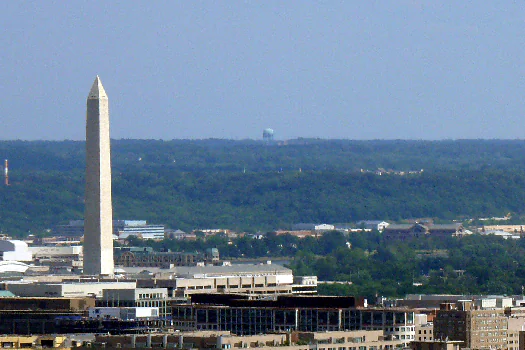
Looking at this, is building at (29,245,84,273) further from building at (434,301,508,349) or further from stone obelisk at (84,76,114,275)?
building at (434,301,508,349)

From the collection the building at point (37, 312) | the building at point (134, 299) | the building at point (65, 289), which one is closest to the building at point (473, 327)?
the building at point (134, 299)

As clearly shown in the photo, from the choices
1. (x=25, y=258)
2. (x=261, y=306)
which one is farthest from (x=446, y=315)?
(x=25, y=258)

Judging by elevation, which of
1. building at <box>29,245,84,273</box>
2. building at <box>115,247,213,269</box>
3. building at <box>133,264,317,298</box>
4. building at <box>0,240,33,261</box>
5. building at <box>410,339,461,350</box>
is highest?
building at <box>410,339,461,350</box>

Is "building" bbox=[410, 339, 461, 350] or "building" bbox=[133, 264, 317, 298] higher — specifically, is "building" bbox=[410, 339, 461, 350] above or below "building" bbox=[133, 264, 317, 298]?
above

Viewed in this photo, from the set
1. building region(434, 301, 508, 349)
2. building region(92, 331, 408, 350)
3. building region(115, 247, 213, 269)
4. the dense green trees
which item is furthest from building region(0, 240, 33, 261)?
building region(92, 331, 408, 350)

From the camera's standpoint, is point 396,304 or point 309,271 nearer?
point 396,304

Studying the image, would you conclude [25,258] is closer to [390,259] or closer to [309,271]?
[309,271]

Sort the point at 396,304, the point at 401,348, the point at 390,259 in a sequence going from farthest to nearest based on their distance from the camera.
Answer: the point at 390,259 → the point at 396,304 → the point at 401,348
